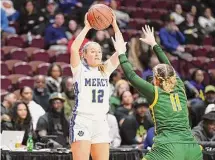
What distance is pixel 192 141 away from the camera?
6184 millimetres

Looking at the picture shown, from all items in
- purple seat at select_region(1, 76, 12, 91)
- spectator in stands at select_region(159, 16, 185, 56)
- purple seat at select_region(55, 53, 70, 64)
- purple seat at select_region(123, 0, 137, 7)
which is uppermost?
purple seat at select_region(123, 0, 137, 7)

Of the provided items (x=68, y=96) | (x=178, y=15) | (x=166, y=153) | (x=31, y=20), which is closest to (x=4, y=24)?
(x=31, y=20)

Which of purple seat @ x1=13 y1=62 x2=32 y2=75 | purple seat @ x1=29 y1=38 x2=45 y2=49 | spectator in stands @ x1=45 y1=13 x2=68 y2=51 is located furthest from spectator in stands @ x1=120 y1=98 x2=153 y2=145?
purple seat @ x1=29 y1=38 x2=45 y2=49

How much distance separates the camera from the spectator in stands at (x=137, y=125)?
35.2ft

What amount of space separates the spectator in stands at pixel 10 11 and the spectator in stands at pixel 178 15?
413 centimetres

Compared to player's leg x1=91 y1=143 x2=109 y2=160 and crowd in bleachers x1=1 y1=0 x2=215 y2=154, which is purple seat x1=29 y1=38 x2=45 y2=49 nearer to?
crowd in bleachers x1=1 y1=0 x2=215 y2=154

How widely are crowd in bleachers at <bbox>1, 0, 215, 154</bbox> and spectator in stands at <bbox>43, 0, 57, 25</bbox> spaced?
0.08 feet

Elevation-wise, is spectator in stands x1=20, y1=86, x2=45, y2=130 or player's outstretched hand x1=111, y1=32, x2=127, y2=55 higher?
spectator in stands x1=20, y1=86, x2=45, y2=130

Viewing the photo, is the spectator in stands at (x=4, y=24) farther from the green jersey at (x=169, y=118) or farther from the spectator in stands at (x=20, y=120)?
the green jersey at (x=169, y=118)

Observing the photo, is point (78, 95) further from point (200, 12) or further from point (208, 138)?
point (200, 12)

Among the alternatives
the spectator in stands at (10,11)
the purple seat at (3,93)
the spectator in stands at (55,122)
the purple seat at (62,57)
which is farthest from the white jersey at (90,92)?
the spectator in stands at (10,11)

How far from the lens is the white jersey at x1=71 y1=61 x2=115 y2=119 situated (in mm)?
7059

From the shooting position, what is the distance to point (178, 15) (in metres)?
17.5

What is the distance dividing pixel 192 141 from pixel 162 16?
11672 millimetres
